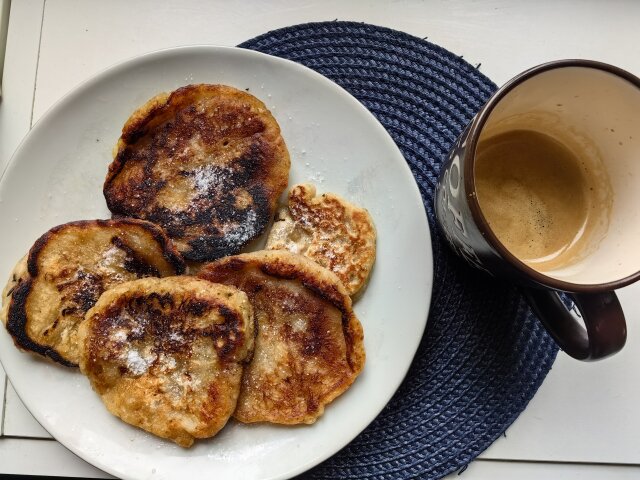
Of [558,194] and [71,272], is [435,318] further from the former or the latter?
[71,272]

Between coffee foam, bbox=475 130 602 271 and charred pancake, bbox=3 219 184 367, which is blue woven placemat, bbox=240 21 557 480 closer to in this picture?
coffee foam, bbox=475 130 602 271

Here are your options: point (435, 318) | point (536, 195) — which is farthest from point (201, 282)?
point (536, 195)

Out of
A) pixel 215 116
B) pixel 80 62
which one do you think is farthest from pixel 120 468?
pixel 80 62

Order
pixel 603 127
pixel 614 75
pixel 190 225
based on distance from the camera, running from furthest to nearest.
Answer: pixel 190 225 → pixel 603 127 → pixel 614 75

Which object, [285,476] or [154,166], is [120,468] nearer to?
[285,476]

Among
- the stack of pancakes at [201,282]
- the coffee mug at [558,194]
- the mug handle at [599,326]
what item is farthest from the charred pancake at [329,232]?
the mug handle at [599,326]

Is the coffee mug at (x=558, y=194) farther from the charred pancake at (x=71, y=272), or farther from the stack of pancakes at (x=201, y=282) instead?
the charred pancake at (x=71, y=272)
